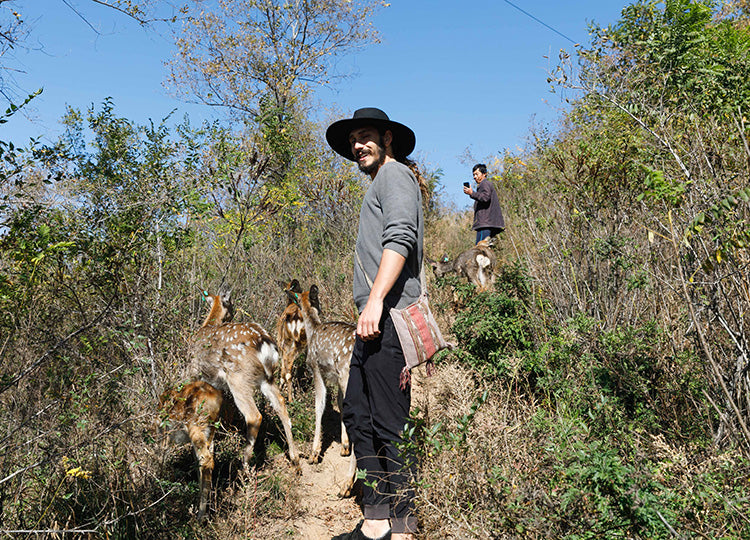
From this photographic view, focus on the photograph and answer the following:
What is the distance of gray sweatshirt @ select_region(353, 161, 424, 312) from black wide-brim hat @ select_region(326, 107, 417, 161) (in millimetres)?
326

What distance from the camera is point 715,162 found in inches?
139

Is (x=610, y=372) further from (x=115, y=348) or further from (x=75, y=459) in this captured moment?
(x=115, y=348)

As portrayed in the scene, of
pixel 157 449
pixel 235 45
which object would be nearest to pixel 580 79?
pixel 157 449

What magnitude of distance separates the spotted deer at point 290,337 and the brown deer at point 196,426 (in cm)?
230

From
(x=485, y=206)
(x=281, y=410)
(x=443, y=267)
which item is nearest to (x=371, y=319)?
(x=281, y=410)

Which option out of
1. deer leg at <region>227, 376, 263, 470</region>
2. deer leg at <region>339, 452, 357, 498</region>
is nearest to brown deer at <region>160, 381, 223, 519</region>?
deer leg at <region>227, 376, 263, 470</region>

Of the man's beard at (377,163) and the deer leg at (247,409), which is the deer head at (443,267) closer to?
the deer leg at (247,409)

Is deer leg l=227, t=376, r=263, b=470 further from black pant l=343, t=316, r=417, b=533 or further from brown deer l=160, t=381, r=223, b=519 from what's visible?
black pant l=343, t=316, r=417, b=533

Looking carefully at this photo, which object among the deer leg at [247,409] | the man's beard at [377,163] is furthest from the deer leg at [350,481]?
the man's beard at [377,163]

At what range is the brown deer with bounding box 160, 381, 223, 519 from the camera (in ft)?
13.3

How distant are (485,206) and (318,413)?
21.7ft

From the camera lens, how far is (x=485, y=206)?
34.2ft

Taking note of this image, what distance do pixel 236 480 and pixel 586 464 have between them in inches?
128

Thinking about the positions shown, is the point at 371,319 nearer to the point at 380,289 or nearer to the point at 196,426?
the point at 380,289
